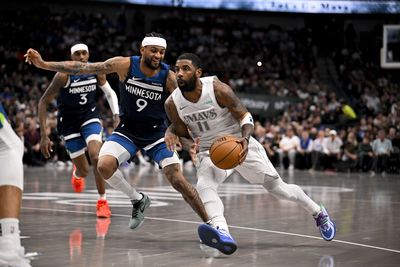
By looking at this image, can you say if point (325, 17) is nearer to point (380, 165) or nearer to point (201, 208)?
point (380, 165)

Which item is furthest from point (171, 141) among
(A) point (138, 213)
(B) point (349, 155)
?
(B) point (349, 155)

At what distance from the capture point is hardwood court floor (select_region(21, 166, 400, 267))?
6770 millimetres

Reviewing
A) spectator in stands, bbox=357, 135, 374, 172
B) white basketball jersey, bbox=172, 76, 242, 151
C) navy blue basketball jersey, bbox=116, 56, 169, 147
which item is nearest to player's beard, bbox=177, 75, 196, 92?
white basketball jersey, bbox=172, 76, 242, 151

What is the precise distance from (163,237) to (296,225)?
73.3 inches

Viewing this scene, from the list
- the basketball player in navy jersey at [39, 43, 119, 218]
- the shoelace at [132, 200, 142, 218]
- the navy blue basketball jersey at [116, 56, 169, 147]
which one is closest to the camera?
the navy blue basketball jersey at [116, 56, 169, 147]

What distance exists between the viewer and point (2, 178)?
16.9ft

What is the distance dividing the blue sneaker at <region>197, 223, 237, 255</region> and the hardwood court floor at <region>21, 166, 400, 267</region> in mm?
99

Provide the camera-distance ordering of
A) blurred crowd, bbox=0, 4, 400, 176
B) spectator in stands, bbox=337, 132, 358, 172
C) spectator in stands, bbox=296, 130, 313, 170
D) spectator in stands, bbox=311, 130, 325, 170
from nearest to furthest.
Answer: spectator in stands, bbox=337, 132, 358, 172, blurred crowd, bbox=0, 4, 400, 176, spectator in stands, bbox=311, 130, 325, 170, spectator in stands, bbox=296, 130, 313, 170

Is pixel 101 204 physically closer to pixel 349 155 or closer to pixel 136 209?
pixel 136 209

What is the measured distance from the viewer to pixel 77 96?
404 inches

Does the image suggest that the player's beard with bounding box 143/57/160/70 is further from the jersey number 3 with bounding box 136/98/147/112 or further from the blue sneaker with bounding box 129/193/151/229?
the blue sneaker with bounding box 129/193/151/229

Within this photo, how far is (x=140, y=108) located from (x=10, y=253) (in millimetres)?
3633

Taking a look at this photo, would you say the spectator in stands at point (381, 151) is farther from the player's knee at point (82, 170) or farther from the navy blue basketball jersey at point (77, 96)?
the navy blue basketball jersey at point (77, 96)

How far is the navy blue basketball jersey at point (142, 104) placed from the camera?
827 centimetres
